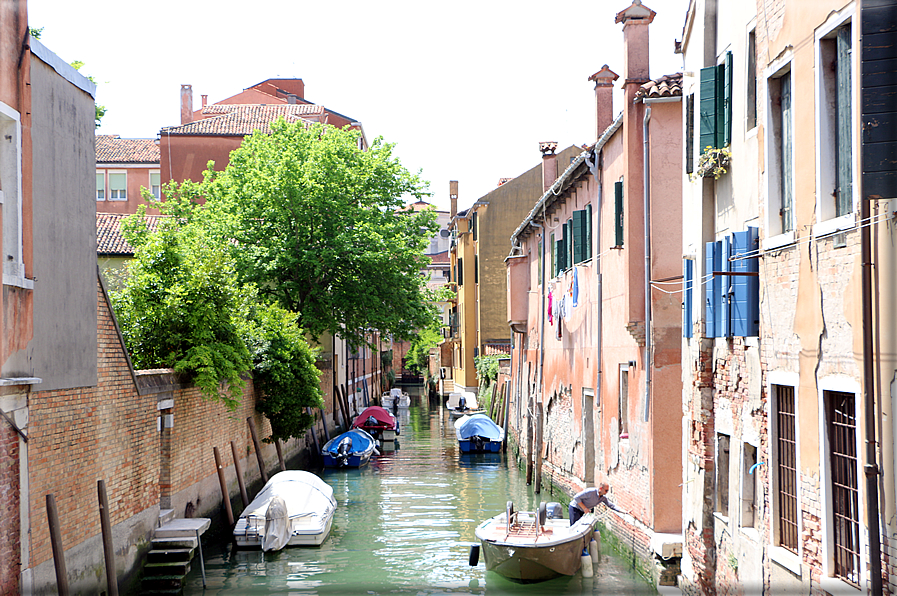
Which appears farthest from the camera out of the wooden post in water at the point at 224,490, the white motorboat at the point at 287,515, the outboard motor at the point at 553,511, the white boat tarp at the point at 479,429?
the white boat tarp at the point at 479,429

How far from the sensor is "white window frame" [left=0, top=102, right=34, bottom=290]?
7.70 m

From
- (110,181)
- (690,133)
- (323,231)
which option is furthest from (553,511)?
(110,181)

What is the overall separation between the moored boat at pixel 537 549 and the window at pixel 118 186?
29474 mm

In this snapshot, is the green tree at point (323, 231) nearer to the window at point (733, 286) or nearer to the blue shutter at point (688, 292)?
the blue shutter at point (688, 292)

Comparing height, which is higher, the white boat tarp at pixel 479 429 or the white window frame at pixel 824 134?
the white window frame at pixel 824 134

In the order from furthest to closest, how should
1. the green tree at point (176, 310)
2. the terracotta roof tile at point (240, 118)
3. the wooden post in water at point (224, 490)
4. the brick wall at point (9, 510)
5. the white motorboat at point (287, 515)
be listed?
1. the terracotta roof tile at point (240, 118)
2. the wooden post in water at point (224, 490)
3. the white motorboat at point (287, 515)
4. the green tree at point (176, 310)
5. the brick wall at point (9, 510)

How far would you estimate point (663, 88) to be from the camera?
11.6m

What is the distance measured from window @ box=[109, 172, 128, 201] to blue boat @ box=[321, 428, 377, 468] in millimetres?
18217

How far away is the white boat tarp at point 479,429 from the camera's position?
26547 mm

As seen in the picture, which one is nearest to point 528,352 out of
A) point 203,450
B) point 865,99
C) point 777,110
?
point 203,450

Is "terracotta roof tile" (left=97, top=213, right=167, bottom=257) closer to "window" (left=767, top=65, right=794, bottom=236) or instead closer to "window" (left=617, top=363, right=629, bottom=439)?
"window" (left=617, top=363, right=629, bottom=439)

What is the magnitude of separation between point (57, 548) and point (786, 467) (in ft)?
21.7

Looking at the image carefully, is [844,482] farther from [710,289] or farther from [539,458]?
[539,458]

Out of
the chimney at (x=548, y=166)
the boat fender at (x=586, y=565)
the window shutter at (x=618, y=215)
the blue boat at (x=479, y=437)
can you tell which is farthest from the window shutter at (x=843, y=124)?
the blue boat at (x=479, y=437)
